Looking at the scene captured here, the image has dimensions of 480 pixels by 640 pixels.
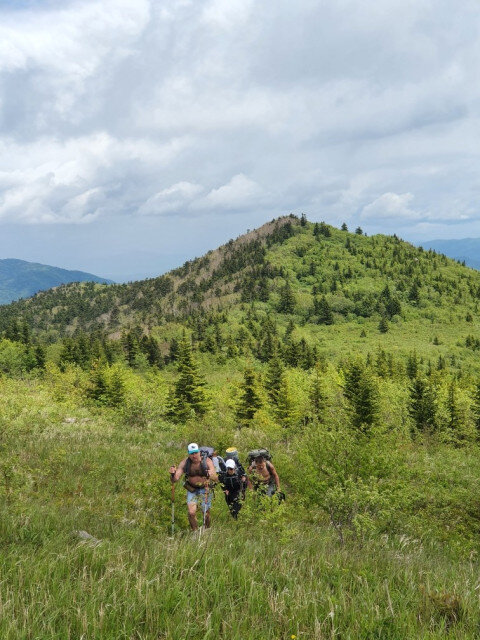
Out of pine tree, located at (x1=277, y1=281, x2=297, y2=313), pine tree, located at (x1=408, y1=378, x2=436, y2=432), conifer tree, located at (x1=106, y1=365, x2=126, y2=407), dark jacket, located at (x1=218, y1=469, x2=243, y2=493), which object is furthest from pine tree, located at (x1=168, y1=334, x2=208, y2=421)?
pine tree, located at (x1=277, y1=281, x2=297, y2=313)

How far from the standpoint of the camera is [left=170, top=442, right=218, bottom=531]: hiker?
754cm

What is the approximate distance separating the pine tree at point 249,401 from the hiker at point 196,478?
21016 mm

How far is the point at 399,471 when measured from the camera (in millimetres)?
9570

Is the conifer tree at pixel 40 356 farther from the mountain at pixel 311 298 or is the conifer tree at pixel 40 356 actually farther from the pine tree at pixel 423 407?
the pine tree at pixel 423 407

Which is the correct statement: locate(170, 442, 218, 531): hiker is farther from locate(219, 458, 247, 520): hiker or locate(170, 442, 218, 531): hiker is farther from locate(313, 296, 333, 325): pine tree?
locate(313, 296, 333, 325): pine tree

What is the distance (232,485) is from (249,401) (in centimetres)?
2102

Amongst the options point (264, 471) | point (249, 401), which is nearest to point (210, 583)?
point (264, 471)

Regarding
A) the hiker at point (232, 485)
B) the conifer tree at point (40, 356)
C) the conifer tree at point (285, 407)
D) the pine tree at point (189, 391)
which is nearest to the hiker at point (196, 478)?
the hiker at point (232, 485)

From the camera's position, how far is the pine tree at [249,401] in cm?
2889

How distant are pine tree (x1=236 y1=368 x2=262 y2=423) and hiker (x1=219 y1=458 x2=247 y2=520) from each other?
20.5m

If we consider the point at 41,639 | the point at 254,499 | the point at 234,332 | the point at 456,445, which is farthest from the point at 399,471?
the point at 234,332

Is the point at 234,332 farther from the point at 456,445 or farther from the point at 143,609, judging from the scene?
the point at 143,609

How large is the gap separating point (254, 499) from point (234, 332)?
81.3 metres

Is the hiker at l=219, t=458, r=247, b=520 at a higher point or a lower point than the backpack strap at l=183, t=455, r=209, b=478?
lower
